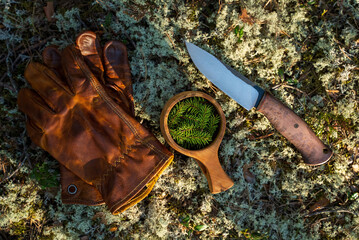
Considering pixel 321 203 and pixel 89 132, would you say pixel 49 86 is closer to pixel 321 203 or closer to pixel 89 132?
pixel 89 132

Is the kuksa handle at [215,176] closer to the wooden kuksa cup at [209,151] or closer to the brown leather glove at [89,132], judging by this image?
the wooden kuksa cup at [209,151]

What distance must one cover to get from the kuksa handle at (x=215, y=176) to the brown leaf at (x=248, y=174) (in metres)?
0.29

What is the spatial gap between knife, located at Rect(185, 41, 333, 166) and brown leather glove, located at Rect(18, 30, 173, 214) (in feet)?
2.97

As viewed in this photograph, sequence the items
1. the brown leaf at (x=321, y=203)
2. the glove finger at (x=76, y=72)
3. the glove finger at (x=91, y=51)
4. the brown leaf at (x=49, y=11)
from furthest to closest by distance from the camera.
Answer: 1. the brown leaf at (x=321, y=203)
2. the brown leaf at (x=49, y=11)
3. the glove finger at (x=91, y=51)
4. the glove finger at (x=76, y=72)

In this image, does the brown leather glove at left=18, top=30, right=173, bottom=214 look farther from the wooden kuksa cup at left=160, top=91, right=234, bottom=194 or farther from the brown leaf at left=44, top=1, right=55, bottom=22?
the brown leaf at left=44, top=1, right=55, bottom=22

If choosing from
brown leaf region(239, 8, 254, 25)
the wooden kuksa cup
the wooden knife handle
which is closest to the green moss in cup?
the wooden kuksa cup

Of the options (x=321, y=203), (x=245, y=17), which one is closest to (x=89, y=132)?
(x=245, y=17)

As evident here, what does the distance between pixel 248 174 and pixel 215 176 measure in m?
0.51

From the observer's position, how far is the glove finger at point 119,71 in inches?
110

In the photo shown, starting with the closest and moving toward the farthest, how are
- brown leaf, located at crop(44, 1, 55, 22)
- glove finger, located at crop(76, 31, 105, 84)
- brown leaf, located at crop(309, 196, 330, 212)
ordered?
1. glove finger, located at crop(76, 31, 105, 84)
2. brown leaf, located at crop(44, 1, 55, 22)
3. brown leaf, located at crop(309, 196, 330, 212)

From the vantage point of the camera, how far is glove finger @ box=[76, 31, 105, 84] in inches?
107

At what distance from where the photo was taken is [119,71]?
111 inches

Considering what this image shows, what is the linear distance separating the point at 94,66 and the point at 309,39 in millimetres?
2405

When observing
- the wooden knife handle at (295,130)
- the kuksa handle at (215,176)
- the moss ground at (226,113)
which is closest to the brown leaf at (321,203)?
the moss ground at (226,113)
